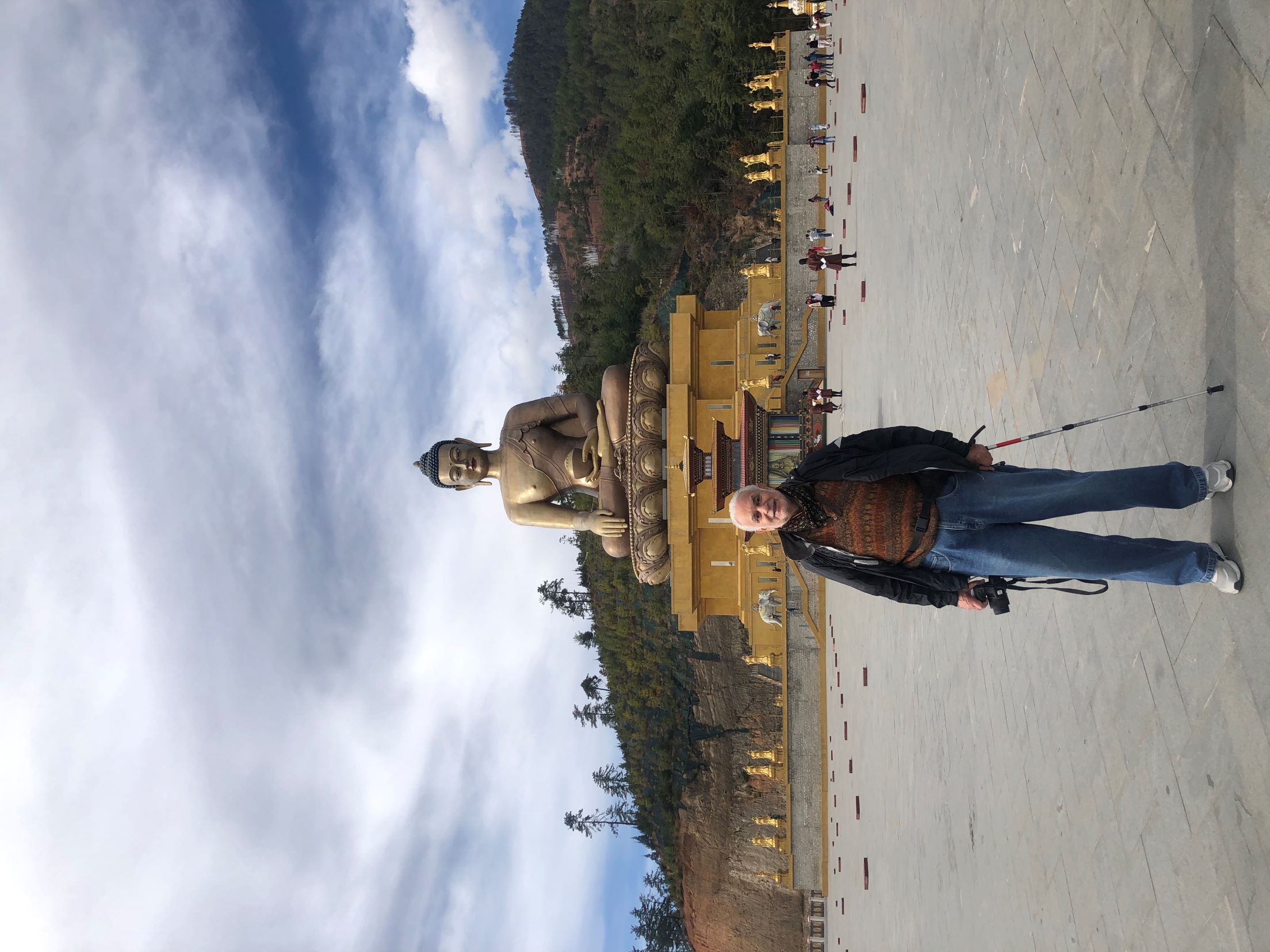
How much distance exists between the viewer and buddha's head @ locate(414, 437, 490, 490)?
1169cm

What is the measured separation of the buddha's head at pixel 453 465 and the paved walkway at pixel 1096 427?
263 inches

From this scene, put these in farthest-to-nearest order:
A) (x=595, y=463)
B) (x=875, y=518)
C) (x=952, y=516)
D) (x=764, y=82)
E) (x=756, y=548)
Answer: (x=764, y=82) → (x=756, y=548) → (x=595, y=463) → (x=875, y=518) → (x=952, y=516)

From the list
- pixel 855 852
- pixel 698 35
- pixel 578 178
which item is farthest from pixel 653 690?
pixel 578 178

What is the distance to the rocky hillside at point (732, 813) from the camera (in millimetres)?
18812

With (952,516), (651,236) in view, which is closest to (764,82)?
(651,236)

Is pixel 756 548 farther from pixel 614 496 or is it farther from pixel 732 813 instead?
pixel 732 813

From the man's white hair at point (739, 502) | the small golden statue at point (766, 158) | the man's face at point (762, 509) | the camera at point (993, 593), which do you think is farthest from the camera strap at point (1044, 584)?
the small golden statue at point (766, 158)

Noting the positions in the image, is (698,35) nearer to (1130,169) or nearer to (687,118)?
(687,118)

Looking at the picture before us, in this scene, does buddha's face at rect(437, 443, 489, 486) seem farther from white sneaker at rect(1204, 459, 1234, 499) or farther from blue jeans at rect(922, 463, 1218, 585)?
white sneaker at rect(1204, 459, 1234, 499)

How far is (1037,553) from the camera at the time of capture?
3266mm

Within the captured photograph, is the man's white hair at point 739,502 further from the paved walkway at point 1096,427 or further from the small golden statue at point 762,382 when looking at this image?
the small golden statue at point 762,382

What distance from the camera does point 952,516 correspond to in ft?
11.5

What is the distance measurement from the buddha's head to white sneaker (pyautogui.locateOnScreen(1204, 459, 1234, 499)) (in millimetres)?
10031

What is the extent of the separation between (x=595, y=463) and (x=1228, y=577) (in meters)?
9.42
